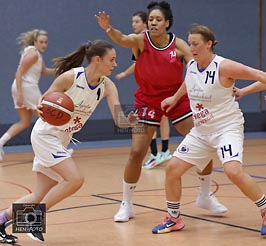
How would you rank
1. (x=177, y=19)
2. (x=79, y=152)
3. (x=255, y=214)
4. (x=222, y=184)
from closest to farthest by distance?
(x=255, y=214) → (x=222, y=184) → (x=79, y=152) → (x=177, y=19)

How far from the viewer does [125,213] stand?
6.34 meters

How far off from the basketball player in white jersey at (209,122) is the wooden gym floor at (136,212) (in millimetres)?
259

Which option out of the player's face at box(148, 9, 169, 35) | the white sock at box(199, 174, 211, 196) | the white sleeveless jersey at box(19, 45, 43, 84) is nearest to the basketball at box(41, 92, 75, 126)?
the player's face at box(148, 9, 169, 35)

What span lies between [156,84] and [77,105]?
1.30 metres

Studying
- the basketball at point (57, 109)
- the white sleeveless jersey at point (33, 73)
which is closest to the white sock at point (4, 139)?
the white sleeveless jersey at point (33, 73)

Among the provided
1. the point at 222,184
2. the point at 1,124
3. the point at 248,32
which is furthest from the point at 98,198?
the point at 248,32

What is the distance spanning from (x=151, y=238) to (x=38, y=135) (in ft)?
3.85

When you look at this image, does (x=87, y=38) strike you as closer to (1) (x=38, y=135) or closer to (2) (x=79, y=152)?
(2) (x=79, y=152)

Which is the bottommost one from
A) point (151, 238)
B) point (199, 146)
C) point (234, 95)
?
point (151, 238)

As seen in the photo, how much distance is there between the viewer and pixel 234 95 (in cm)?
580

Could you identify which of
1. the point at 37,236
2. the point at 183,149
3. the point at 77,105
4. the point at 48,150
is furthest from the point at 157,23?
the point at 37,236

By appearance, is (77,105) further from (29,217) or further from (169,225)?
(169,225)

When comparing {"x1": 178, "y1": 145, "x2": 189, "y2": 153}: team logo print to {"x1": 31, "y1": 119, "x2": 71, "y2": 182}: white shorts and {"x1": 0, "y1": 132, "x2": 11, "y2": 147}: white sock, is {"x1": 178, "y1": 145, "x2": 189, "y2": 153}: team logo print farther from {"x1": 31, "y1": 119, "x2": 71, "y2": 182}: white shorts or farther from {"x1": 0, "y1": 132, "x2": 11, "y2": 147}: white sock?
{"x1": 0, "y1": 132, "x2": 11, "y2": 147}: white sock

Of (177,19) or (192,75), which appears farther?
(177,19)
